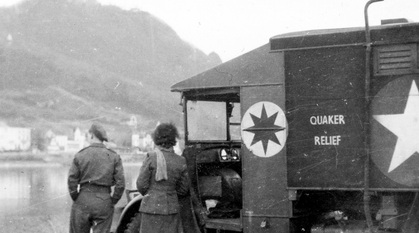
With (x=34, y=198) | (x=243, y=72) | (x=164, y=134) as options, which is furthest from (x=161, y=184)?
(x=34, y=198)

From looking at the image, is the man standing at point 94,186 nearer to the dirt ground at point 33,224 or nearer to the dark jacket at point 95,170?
the dark jacket at point 95,170

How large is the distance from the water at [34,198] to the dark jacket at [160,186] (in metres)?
1.50

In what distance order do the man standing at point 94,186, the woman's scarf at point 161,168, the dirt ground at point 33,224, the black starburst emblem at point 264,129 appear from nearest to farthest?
the black starburst emblem at point 264,129 < the woman's scarf at point 161,168 < the man standing at point 94,186 < the dirt ground at point 33,224

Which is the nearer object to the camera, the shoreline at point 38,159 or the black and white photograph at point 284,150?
the black and white photograph at point 284,150

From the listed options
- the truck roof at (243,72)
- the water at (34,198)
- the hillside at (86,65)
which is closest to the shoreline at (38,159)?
the water at (34,198)

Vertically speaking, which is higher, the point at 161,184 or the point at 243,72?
the point at 243,72

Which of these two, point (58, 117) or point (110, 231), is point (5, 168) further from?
point (110, 231)

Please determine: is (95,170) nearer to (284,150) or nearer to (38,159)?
(284,150)

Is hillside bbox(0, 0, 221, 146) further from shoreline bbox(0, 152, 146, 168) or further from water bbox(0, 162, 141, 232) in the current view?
water bbox(0, 162, 141, 232)

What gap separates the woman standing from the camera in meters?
6.13

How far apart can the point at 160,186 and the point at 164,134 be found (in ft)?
1.80

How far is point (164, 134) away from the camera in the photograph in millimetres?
6230

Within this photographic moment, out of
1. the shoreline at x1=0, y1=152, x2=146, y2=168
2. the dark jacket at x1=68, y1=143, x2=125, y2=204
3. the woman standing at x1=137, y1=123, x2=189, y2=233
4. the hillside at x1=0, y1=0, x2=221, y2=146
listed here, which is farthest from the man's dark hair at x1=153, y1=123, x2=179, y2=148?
the hillside at x1=0, y1=0, x2=221, y2=146

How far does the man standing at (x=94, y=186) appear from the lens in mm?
6574
